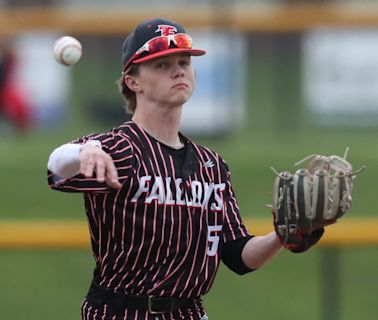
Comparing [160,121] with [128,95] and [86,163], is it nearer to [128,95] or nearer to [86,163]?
[128,95]

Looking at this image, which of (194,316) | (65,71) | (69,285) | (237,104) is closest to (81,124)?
(65,71)

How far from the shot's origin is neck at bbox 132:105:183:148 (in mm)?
4004

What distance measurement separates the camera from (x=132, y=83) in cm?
406

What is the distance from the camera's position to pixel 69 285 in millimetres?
6547

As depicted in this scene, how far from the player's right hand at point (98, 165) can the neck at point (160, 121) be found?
1.18 feet

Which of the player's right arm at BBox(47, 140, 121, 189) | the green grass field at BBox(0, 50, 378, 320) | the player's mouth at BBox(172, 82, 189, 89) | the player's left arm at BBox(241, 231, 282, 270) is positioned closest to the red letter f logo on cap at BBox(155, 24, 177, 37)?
the player's mouth at BBox(172, 82, 189, 89)

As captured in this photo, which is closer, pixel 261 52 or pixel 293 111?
pixel 293 111

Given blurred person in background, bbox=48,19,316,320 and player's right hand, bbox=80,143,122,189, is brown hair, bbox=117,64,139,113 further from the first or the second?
player's right hand, bbox=80,143,122,189

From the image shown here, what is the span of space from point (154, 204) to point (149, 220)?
6 centimetres

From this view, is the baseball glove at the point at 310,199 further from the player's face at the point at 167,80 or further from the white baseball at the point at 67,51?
the white baseball at the point at 67,51

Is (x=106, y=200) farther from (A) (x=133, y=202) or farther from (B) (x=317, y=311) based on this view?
(B) (x=317, y=311)

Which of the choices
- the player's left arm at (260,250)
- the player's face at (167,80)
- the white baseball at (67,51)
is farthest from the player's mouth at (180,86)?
the player's left arm at (260,250)

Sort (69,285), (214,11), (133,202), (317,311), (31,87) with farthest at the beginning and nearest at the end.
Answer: (31,87)
(214,11)
(69,285)
(317,311)
(133,202)

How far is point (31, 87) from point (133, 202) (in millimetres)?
11296
